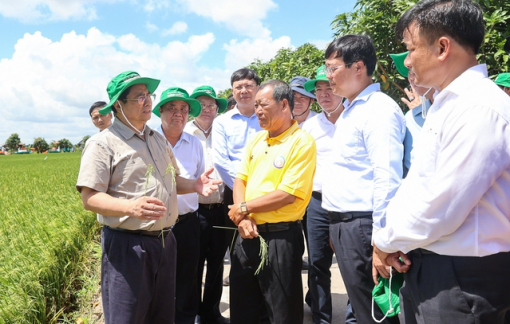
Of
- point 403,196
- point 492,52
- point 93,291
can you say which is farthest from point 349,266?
point 93,291

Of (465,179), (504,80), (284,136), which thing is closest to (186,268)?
(284,136)

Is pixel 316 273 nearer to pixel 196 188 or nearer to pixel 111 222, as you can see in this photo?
pixel 196 188

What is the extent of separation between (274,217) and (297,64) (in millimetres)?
6078

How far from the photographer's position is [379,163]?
2.23 m

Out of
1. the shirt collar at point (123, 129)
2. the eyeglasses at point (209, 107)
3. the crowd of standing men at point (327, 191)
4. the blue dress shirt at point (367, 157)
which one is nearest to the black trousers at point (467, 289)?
the crowd of standing men at point (327, 191)

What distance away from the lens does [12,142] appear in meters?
105

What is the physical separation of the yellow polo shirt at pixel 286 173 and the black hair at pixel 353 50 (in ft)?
1.88

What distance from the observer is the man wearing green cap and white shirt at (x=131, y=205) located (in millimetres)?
2383

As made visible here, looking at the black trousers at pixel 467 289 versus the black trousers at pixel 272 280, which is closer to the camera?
the black trousers at pixel 467 289

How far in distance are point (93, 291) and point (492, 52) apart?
4.64 metres

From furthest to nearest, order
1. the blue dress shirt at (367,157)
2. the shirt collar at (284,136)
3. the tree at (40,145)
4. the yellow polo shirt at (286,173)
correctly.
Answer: the tree at (40,145), the shirt collar at (284,136), the yellow polo shirt at (286,173), the blue dress shirt at (367,157)

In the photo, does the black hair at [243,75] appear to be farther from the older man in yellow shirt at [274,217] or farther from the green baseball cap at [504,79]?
the green baseball cap at [504,79]

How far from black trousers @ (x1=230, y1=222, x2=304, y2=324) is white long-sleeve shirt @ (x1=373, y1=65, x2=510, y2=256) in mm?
1181

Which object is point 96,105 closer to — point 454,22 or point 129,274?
point 129,274
